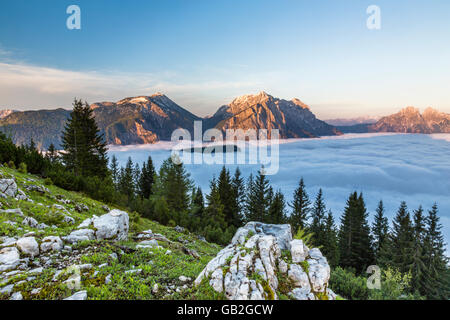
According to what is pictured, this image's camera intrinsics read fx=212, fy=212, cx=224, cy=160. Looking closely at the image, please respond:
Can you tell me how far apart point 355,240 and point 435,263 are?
14.8 metres

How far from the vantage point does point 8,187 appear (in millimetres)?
11125

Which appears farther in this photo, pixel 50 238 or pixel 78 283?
pixel 50 238

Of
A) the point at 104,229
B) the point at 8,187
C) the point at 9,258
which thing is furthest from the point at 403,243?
the point at 8,187

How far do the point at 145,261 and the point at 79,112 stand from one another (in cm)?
3623

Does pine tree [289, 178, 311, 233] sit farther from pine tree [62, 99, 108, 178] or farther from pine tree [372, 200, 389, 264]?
pine tree [62, 99, 108, 178]

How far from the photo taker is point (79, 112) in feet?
114

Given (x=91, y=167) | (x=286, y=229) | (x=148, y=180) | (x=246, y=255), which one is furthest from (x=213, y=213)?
(x=246, y=255)

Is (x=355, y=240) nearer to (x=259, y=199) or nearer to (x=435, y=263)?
(x=435, y=263)

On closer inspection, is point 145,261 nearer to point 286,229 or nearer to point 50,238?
point 50,238

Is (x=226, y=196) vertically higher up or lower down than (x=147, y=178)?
lower down

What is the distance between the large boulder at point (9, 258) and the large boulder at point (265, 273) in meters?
5.12

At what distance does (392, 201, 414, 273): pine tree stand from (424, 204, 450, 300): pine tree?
274 cm

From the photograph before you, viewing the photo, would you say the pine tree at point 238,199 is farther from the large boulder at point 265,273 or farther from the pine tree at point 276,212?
the large boulder at point 265,273

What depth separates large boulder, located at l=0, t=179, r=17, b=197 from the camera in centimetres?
1082
